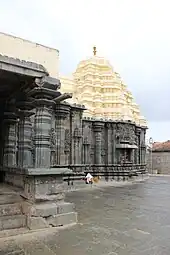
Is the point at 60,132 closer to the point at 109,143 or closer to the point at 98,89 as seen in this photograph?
the point at 109,143

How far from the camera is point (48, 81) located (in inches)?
263

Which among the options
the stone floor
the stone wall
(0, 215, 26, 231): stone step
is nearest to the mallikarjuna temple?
(0, 215, 26, 231): stone step

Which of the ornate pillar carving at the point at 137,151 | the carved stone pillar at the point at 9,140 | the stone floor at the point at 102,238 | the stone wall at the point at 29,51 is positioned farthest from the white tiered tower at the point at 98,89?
the stone floor at the point at 102,238

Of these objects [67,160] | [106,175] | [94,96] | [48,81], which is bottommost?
[106,175]

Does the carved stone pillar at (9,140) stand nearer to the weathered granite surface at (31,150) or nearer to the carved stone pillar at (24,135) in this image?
the weathered granite surface at (31,150)

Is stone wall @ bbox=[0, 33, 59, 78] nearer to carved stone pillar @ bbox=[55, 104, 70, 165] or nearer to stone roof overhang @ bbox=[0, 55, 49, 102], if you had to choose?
Result: carved stone pillar @ bbox=[55, 104, 70, 165]

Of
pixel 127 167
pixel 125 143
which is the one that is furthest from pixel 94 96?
pixel 127 167

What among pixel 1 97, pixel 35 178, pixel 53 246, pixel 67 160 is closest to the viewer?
pixel 53 246

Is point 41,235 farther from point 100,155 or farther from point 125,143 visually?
point 125,143

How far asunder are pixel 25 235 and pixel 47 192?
1.17 meters

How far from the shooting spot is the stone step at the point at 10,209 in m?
6.22

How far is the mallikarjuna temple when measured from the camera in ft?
21.0

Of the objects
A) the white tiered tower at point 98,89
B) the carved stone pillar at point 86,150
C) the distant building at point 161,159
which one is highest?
the white tiered tower at point 98,89

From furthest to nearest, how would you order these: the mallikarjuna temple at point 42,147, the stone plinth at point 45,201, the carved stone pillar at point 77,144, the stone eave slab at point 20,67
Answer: the carved stone pillar at point 77,144, the mallikarjuna temple at point 42,147, the stone plinth at point 45,201, the stone eave slab at point 20,67
